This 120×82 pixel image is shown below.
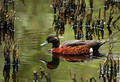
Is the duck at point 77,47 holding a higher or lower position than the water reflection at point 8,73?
higher

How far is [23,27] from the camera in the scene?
12352 mm

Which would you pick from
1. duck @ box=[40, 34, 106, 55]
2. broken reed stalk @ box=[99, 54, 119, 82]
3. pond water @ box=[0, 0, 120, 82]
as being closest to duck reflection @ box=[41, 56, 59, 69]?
pond water @ box=[0, 0, 120, 82]

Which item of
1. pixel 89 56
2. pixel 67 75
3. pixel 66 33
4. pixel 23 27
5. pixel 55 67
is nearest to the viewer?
pixel 67 75

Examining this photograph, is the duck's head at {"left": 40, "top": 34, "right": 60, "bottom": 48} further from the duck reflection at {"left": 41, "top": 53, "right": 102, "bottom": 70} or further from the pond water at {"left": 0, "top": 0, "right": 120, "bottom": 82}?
the duck reflection at {"left": 41, "top": 53, "right": 102, "bottom": 70}

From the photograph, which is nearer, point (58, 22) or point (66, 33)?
point (66, 33)

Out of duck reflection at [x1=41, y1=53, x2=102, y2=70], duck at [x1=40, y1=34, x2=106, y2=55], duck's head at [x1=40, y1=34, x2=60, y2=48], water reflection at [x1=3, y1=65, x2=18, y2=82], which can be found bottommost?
duck reflection at [x1=41, y1=53, x2=102, y2=70]

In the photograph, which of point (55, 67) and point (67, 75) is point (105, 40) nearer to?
point (55, 67)

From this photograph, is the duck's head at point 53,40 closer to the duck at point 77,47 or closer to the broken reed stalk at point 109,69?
the duck at point 77,47

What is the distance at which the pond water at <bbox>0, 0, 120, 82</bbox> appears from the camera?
7.58m

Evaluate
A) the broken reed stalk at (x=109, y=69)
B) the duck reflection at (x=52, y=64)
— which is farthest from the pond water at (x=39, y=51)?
the broken reed stalk at (x=109, y=69)

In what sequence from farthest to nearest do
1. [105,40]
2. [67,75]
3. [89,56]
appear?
[105,40], [89,56], [67,75]

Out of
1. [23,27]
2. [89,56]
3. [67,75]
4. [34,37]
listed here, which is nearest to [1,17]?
[23,27]

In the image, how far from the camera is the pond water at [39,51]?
758 cm

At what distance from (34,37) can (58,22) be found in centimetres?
187
